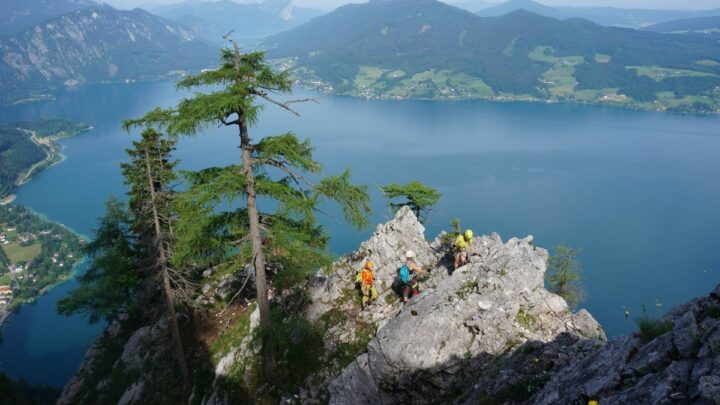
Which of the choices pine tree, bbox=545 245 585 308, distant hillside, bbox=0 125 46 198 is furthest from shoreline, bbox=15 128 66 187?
pine tree, bbox=545 245 585 308

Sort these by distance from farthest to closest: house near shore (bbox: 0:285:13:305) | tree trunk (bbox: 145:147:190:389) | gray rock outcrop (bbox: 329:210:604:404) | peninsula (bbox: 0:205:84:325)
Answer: peninsula (bbox: 0:205:84:325), house near shore (bbox: 0:285:13:305), tree trunk (bbox: 145:147:190:389), gray rock outcrop (bbox: 329:210:604:404)

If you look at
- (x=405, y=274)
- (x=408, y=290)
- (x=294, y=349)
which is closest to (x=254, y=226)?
(x=294, y=349)

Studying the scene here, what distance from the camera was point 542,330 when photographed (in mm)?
12820

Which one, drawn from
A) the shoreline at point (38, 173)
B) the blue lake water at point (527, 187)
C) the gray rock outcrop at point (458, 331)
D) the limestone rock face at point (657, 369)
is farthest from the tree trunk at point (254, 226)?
the shoreline at point (38, 173)

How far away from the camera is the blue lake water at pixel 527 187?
211 feet

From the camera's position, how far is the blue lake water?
64.4 metres

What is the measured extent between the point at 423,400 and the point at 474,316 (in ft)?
9.68

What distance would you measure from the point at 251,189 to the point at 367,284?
21.8 ft

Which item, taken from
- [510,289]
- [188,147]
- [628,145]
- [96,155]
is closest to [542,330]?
[510,289]

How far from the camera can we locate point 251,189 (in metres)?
12.4

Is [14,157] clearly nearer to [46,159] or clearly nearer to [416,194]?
[46,159]

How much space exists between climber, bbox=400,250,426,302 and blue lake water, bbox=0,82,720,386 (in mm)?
12337

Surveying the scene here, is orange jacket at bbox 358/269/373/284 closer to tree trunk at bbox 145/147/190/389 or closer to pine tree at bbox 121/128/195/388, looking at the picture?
pine tree at bbox 121/128/195/388

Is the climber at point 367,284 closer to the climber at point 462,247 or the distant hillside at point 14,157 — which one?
the climber at point 462,247
